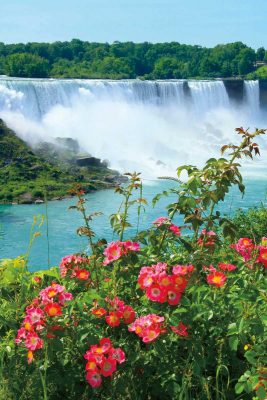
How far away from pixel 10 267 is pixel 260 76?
62.0 meters

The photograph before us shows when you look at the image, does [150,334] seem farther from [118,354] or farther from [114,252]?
[114,252]

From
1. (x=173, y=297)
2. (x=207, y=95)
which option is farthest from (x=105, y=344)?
(x=207, y=95)

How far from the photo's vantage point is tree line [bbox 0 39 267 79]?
170ft

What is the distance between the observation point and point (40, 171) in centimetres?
2117

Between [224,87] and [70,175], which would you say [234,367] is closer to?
[70,175]

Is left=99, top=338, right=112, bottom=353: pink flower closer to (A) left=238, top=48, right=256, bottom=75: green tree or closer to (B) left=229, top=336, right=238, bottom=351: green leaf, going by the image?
(B) left=229, top=336, right=238, bottom=351: green leaf

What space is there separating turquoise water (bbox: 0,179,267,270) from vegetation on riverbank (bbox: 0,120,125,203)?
794 millimetres

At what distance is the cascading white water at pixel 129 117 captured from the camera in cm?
2584

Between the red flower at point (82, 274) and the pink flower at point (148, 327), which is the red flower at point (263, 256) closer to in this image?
the pink flower at point (148, 327)

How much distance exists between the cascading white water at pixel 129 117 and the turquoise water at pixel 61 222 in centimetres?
559

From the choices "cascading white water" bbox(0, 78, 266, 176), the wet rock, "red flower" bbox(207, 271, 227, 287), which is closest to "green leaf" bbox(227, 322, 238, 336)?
"red flower" bbox(207, 271, 227, 287)

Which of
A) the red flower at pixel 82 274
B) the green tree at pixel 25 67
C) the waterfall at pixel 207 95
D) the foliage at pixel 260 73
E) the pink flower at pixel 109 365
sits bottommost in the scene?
the foliage at pixel 260 73

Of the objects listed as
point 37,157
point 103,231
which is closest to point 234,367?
point 103,231

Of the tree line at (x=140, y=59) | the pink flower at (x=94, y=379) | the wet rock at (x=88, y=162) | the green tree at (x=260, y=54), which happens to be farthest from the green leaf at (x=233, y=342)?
the green tree at (x=260, y=54)
